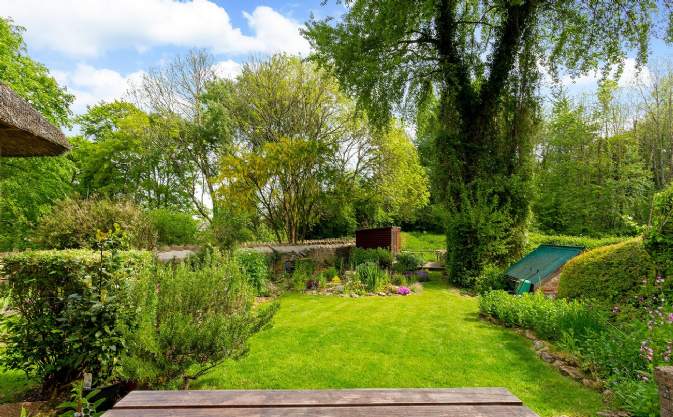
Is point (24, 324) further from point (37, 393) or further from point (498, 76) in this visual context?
point (498, 76)

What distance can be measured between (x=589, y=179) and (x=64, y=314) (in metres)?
25.3

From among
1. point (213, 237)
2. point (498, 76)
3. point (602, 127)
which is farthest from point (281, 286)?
point (602, 127)

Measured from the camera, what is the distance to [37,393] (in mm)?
3623

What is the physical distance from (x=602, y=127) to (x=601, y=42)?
13.9 meters

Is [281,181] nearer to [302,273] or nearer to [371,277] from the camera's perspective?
[302,273]

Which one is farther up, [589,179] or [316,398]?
[589,179]

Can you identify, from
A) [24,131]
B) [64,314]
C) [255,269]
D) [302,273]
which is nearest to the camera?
[64,314]

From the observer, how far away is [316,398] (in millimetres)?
1657

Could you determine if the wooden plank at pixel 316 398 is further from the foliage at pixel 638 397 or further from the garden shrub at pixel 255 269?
the garden shrub at pixel 255 269

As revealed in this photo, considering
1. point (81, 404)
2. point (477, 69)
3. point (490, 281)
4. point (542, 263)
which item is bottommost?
point (490, 281)

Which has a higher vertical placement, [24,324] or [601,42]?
[601,42]

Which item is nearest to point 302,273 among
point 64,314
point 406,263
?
point 406,263

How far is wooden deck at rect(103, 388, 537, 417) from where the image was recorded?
59.6 inches

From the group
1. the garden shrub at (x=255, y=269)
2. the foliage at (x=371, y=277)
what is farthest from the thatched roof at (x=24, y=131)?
the foliage at (x=371, y=277)
